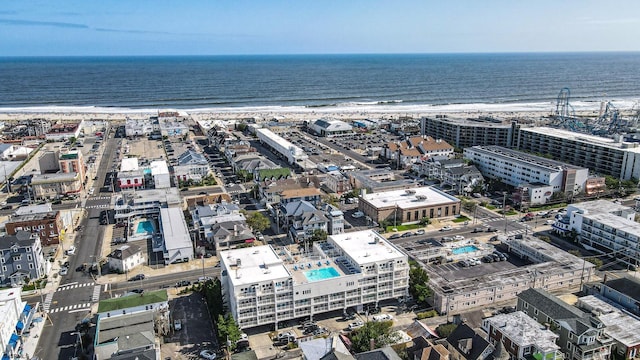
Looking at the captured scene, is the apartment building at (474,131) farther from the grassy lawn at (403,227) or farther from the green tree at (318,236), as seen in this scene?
the green tree at (318,236)

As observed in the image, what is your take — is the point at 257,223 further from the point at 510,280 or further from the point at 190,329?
the point at 510,280

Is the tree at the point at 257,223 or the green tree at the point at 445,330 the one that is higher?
the tree at the point at 257,223

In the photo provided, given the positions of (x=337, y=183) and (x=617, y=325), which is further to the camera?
(x=337, y=183)

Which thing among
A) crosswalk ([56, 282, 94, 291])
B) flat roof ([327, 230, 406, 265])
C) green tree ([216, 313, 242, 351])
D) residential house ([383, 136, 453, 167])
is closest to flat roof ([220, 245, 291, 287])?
green tree ([216, 313, 242, 351])

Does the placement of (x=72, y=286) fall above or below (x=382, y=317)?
below

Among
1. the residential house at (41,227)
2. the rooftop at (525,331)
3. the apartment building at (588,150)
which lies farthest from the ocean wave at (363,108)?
the rooftop at (525,331)

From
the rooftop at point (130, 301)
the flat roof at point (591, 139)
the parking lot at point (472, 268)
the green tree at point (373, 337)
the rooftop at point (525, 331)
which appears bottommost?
the parking lot at point (472, 268)

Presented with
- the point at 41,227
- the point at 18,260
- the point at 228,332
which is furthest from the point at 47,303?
the point at 228,332
